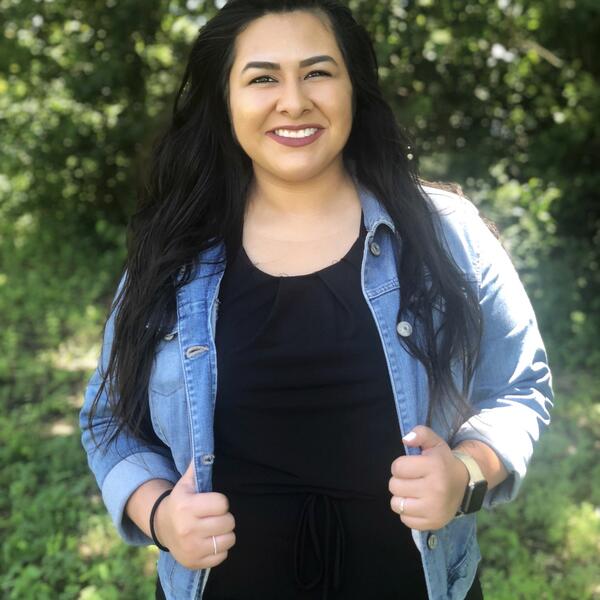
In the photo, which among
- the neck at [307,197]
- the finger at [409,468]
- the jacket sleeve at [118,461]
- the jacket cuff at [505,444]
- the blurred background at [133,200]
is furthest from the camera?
the blurred background at [133,200]

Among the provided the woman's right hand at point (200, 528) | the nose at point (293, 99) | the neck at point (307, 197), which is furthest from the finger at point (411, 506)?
the nose at point (293, 99)

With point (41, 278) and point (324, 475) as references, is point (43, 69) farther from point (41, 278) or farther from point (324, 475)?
point (324, 475)

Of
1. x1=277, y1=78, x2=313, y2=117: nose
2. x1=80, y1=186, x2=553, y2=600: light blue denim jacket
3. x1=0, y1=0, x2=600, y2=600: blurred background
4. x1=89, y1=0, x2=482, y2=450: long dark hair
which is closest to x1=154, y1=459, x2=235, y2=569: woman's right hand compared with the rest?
x1=80, y1=186, x2=553, y2=600: light blue denim jacket

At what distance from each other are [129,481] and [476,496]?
734 mm

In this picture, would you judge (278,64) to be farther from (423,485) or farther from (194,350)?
(423,485)

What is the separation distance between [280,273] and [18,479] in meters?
2.89

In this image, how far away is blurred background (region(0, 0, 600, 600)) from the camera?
3.69 meters

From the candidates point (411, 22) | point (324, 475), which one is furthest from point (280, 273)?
point (411, 22)

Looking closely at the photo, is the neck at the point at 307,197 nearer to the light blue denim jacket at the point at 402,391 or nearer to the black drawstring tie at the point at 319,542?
the light blue denim jacket at the point at 402,391

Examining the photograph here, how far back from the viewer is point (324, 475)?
1.83 m

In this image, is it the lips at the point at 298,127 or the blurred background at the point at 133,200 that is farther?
the blurred background at the point at 133,200

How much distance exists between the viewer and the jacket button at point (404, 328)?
1.81 m

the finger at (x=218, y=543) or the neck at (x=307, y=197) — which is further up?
the neck at (x=307, y=197)

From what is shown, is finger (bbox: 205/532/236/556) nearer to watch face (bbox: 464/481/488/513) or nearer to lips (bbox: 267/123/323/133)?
watch face (bbox: 464/481/488/513)
